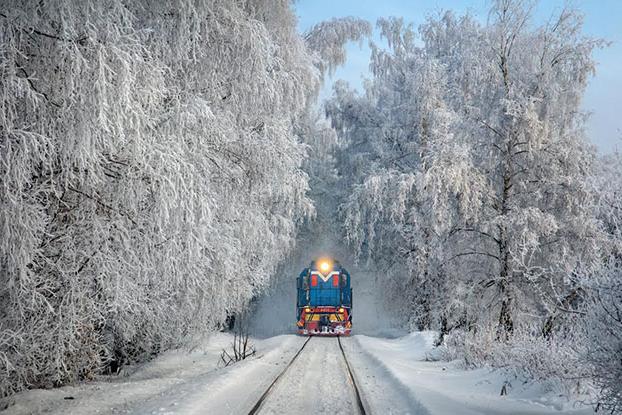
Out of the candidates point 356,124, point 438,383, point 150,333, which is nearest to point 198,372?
point 150,333

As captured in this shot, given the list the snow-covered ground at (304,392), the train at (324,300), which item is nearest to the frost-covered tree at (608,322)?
the snow-covered ground at (304,392)

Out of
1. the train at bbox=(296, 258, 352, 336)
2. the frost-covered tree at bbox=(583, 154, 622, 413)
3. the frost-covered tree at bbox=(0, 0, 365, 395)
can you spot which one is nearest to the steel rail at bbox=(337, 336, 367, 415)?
the frost-covered tree at bbox=(0, 0, 365, 395)

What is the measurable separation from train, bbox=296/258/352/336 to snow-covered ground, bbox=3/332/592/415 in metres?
10.00

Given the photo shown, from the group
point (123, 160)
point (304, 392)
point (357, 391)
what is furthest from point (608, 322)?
point (123, 160)

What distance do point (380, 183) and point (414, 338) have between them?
552 cm

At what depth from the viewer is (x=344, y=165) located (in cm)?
2514

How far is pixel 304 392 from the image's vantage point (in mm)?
8453

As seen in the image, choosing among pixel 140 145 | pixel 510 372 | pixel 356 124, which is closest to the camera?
pixel 140 145

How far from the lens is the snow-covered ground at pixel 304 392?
6.85 meters

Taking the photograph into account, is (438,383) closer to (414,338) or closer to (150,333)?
(150,333)

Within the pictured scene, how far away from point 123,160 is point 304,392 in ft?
14.7

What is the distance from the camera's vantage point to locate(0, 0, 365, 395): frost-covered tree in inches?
236

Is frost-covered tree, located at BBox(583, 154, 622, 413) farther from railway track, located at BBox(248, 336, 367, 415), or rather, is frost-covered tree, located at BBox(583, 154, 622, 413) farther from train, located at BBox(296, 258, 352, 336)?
train, located at BBox(296, 258, 352, 336)

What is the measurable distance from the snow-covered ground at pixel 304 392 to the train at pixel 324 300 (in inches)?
394
